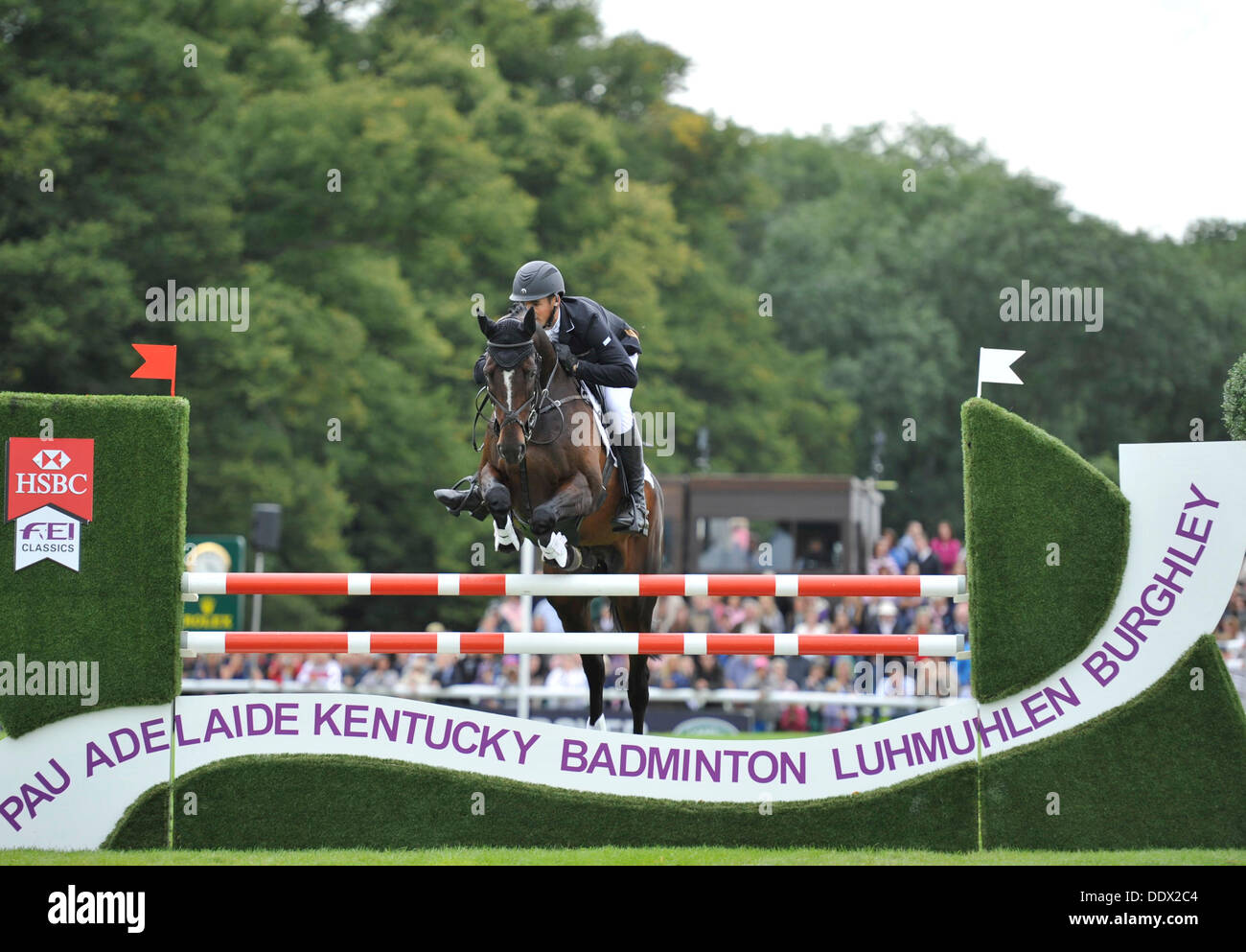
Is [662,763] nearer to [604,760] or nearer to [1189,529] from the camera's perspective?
[604,760]

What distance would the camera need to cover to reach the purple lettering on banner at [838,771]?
6.96 metres

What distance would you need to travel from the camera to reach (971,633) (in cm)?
702

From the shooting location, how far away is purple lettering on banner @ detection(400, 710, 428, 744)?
23.0 ft

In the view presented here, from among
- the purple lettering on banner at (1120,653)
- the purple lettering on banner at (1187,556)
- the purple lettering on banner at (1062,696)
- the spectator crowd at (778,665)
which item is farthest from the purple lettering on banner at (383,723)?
the spectator crowd at (778,665)

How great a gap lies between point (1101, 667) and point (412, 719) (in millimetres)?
3101

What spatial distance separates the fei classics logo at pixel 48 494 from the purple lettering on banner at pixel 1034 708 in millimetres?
4308

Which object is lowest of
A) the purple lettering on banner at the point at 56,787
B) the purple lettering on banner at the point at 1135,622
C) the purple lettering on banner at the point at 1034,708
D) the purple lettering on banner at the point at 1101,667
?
the purple lettering on banner at the point at 56,787

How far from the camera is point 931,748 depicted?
6.96 meters

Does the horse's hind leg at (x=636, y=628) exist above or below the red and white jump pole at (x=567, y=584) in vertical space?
below

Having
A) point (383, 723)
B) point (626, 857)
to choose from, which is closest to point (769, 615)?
point (383, 723)

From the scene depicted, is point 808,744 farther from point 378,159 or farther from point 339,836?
point 378,159

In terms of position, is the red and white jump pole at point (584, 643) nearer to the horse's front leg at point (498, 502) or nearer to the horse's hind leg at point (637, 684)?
the horse's front leg at point (498, 502)

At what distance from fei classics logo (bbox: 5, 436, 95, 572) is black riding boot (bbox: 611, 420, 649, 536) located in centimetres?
284

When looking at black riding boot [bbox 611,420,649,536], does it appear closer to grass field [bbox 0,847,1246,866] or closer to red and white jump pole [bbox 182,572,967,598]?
red and white jump pole [bbox 182,572,967,598]
